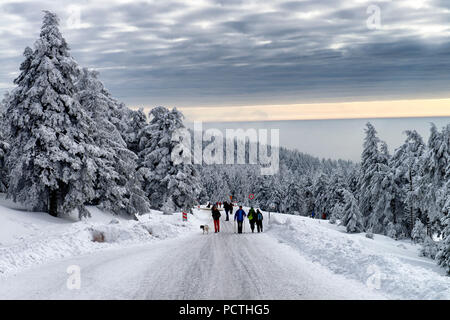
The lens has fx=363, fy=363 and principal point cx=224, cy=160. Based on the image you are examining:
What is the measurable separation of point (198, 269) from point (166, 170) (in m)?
27.1

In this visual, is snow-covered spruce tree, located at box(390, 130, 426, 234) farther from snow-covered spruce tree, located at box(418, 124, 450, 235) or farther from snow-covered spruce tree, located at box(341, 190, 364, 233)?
snow-covered spruce tree, located at box(418, 124, 450, 235)

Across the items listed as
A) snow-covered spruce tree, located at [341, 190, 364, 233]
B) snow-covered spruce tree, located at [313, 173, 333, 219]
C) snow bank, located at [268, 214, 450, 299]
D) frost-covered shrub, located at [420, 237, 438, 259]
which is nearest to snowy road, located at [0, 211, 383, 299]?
snow bank, located at [268, 214, 450, 299]

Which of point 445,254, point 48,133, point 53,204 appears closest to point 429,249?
point 445,254

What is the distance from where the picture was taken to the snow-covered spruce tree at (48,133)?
19.5 metres

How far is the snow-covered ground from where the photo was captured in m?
7.87

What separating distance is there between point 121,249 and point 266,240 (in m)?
6.93

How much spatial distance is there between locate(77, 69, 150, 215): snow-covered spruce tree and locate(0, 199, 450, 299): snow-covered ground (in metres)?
8.08

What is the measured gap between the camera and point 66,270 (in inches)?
401

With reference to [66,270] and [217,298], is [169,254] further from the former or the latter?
[217,298]

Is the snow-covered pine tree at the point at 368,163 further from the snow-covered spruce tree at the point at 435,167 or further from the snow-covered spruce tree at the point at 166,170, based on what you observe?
the snow-covered spruce tree at the point at 166,170

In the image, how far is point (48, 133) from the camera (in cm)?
1948

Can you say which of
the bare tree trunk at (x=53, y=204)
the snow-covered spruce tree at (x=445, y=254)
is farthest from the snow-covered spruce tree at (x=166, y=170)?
the snow-covered spruce tree at (x=445, y=254)
